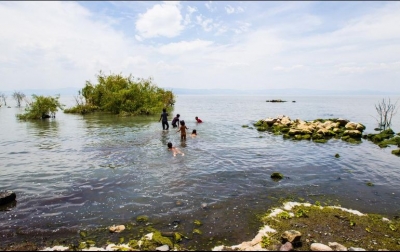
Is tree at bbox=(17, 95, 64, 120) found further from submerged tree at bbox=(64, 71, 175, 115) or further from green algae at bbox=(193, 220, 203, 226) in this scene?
green algae at bbox=(193, 220, 203, 226)

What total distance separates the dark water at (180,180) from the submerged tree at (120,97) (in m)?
30.8

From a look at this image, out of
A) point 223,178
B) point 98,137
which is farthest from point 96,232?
point 98,137

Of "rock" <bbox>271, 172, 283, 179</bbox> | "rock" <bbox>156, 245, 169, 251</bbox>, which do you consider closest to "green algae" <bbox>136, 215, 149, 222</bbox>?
"rock" <bbox>156, 245, 169, 251</bbox>

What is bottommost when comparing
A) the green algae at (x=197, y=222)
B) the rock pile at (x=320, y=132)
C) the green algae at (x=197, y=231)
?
the green algae at (x=197, y=231)

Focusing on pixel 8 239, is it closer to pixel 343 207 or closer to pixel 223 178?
pixel 223 178

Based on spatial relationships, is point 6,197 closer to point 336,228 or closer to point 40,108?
point 336,228

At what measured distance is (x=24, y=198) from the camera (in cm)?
1197

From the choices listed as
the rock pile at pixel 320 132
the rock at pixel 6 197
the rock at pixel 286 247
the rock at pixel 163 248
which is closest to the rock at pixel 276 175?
the rock at pixel 286 247

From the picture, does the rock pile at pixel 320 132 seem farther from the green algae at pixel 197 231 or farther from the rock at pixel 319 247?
the green algae at pixel 197 231

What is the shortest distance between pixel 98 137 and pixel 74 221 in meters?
19.3

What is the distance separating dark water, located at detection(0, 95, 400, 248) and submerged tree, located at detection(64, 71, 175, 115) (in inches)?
1214

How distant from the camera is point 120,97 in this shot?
181 ft

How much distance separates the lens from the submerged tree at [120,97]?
55.2m

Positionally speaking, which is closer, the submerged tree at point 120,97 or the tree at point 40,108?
the tree at point 40,108
